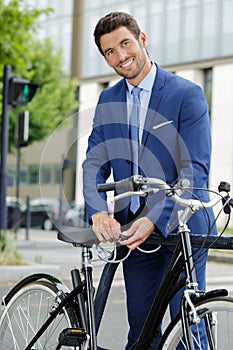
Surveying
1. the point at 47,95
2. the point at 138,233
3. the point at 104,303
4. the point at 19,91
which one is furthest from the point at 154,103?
the point at 47,95

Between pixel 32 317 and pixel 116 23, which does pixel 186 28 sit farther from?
pixel 116 23

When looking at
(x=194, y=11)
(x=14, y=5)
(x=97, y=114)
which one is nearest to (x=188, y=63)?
(x=194, y=11)

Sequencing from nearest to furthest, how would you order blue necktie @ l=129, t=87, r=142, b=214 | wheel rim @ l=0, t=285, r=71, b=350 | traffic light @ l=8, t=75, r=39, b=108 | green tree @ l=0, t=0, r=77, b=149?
blue necktie @ l=129, t=87, r=142, b=214 → wheel rim @ l=0, t=285, r=71, b=350 → traffic light @ l=8, t=75, r=39, b=108 → green tree @ l=0, t=0, r=77, b=149

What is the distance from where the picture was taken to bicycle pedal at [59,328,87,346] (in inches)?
155

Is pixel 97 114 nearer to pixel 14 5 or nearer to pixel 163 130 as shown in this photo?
pixel 163 130

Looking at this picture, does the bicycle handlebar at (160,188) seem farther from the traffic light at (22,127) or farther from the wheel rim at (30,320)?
the traffic light at (22,127)

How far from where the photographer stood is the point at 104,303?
412 centimetres

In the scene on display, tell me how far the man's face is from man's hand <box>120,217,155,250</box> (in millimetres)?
668

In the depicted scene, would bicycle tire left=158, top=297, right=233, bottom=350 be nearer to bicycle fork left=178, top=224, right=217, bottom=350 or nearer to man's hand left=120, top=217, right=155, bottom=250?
bicycle fork left=178, top=224, right=217, bottom=350

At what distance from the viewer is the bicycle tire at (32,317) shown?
414cm

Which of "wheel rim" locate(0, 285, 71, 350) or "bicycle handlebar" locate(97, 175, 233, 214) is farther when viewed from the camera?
"wheel rim" locate(0, 285, 71, 350)

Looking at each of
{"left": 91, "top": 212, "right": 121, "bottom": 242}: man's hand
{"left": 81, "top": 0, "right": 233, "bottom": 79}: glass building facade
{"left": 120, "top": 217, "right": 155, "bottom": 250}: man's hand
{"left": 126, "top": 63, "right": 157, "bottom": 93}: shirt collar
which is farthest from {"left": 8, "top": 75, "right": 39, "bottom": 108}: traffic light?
{"left": 81, "top": 0, "right": 233, "bottom": 79}: glass building facade

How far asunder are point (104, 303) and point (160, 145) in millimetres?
758

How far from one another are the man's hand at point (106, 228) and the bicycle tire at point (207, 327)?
48 centimetres
